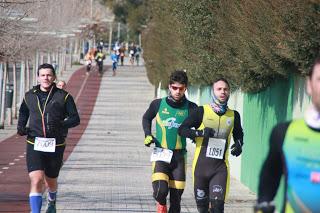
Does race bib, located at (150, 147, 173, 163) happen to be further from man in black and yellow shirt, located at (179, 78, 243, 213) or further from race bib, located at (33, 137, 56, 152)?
race bib, located at (33, 137, 56, 152)

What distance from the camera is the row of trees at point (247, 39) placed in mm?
12188

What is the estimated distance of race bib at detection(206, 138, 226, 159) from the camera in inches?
446

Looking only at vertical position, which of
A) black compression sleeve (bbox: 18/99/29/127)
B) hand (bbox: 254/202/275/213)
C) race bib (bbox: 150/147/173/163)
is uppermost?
hand (bbox: 254/202/275/213)

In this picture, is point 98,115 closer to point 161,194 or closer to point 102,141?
point 102,141

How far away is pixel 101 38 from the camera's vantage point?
422 feet

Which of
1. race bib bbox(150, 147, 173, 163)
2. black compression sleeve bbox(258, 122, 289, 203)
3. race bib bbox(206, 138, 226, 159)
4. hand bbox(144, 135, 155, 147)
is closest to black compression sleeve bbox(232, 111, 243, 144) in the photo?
race bib bbox(206, 138, 226, 159)

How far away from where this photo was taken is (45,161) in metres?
12.2

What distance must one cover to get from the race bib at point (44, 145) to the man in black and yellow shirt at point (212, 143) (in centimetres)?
168

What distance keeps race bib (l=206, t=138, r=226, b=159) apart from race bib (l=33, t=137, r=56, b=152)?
78.1 inches

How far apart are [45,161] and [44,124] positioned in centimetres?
47

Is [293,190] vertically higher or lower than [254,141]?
higher

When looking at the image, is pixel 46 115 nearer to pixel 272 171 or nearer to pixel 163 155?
pixel 163 155

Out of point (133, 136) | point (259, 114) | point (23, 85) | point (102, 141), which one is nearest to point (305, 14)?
point (259, 114)

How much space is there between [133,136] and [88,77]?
38363mm
